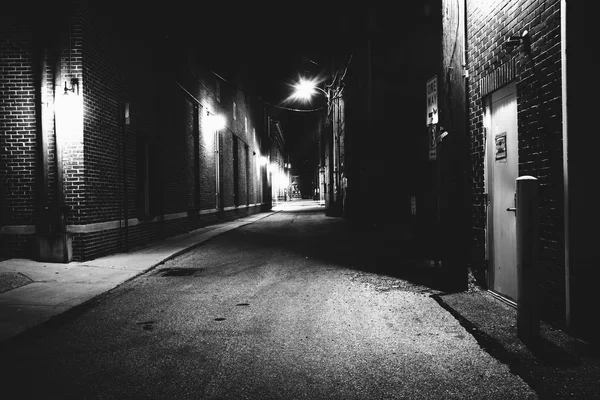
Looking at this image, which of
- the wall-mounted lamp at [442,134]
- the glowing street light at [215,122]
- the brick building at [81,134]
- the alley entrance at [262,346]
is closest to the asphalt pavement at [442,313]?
the alley entrance at [262,346]

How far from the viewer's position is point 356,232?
58.9ft

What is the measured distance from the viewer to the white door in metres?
6.18

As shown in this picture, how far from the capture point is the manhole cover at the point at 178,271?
30.1 ft

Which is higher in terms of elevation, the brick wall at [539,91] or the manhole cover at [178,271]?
the brick wall at [539,91]

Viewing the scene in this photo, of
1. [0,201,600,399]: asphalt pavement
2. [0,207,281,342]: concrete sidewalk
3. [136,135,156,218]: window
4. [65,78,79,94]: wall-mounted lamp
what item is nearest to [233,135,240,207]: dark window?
[136,135,156,218]: window

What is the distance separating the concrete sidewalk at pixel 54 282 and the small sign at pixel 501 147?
252 inches

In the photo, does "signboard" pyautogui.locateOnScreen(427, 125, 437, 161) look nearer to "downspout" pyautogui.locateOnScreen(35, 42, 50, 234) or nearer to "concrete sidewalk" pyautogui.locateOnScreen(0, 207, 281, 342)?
"concrete sidewalk" pyautogui.locateOnScreen(0, 207, 281, 342)

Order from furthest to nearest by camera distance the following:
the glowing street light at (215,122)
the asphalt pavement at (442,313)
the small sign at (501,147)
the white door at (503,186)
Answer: the glowing street light at (215,122)
the small sign at (501,147)
the white door at (503,186)
the asphalt pavement at (442,313)

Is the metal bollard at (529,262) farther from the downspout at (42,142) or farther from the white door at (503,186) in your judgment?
the downspout at (42,142)

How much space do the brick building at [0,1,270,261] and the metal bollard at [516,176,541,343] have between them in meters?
9.06

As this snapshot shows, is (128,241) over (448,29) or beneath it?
beneath

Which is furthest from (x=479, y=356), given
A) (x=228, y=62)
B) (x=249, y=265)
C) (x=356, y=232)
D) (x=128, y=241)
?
(x=228, y=62)

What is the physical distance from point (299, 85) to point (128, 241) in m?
18.2

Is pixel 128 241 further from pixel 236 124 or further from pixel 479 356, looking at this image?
pixel 236 124
